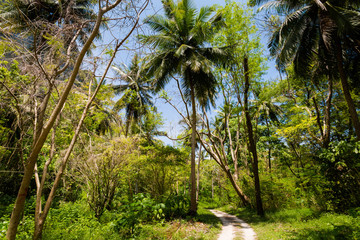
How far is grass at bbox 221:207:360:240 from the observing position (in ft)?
16.2

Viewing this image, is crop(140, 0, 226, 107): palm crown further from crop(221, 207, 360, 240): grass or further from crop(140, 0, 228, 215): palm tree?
crop(221, 207, 360, 240): grass

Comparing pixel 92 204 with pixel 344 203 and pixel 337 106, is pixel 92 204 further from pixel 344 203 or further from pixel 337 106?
pixel 337 106

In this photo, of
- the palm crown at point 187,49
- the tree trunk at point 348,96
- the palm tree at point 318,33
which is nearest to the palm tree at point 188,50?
the palm crown at point 187,49

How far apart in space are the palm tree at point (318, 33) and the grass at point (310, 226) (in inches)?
152

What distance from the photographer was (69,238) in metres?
4.57

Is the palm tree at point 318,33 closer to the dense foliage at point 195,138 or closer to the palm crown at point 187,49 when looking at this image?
the dense foliage at point 195,138

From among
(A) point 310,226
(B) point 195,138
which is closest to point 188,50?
(B) point 195,138

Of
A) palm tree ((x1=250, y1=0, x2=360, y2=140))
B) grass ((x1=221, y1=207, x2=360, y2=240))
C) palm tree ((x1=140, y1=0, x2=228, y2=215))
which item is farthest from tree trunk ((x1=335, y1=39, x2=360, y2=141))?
palm tree ((x1=140, y1=0, x2=228, y2=215))

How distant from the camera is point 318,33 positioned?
9.95 metres

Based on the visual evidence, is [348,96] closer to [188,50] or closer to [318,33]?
[318,33]

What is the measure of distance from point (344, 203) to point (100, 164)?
9338 mm

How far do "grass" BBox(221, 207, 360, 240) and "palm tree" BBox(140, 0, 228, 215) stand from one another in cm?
549

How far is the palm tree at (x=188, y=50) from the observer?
10.5 meters

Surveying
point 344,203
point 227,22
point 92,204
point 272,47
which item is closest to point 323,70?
point 272,47
